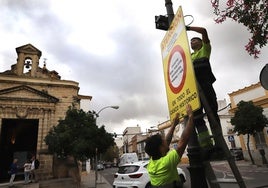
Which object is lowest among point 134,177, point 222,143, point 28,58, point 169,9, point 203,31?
point 134,177

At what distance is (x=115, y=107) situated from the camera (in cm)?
2647

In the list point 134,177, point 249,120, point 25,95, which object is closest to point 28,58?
point 25,95

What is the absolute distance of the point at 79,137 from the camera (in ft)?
55.0

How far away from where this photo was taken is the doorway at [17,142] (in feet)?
75.0

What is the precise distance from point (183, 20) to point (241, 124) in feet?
66.3

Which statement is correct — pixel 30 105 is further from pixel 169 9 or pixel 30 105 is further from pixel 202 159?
pixel 202 159

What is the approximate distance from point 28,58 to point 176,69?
947 inches

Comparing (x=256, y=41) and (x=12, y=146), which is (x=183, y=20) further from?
(x=12, y=146)

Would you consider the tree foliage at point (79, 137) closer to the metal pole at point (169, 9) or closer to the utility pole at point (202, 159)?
the metal pole at point (169, 9)

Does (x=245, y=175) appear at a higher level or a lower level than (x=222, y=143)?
lower

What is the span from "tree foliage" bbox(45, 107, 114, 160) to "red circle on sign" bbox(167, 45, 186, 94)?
13.7 meters

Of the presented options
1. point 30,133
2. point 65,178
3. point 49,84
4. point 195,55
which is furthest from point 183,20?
point 30,133

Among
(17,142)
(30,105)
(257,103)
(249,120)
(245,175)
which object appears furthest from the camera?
(17,142)

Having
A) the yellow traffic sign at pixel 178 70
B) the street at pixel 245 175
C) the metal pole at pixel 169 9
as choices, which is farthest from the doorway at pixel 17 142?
the yellow traffic sign at pixel 178 70
